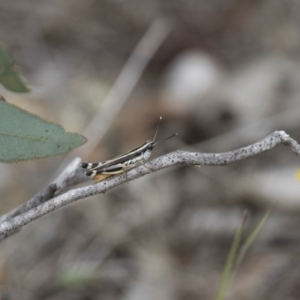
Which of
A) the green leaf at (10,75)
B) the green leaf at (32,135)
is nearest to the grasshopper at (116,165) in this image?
the green leaf at (32,135)

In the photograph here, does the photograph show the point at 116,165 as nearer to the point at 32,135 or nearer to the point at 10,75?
the point at 32,135

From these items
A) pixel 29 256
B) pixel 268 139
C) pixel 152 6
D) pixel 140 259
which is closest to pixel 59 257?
pixel 29 256

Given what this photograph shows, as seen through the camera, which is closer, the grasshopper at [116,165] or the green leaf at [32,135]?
the green leaf at [32,135]

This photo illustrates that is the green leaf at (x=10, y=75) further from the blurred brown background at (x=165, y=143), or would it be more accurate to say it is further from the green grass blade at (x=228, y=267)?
the blurred brown background at (x=165, y=143)

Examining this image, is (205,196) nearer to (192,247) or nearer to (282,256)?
(192,247)

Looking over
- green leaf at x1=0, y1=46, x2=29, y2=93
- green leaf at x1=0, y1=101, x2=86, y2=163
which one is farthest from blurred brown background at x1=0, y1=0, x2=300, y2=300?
green leaf at x1=0, y1=101, x2=86, y2=163

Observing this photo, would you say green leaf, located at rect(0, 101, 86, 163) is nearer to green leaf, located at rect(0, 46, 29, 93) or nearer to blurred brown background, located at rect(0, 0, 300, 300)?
green leaf, located at rect(0, 46, 29, 93)
